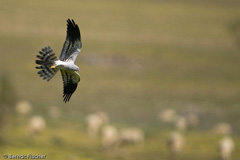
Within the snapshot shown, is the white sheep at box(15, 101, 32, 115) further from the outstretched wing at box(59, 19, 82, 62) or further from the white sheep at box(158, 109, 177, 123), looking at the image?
the outstretched wing at box(59, 19, 82, 62)

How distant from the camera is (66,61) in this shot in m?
12.0

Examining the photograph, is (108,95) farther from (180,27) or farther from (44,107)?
(180,27)

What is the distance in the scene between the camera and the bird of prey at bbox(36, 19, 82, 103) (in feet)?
38.7

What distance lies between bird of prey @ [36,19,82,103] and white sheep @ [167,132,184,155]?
1580cm

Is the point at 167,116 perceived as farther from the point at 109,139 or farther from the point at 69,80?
the point at 69,80

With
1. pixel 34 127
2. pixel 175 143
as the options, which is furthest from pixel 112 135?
pixel 34 127

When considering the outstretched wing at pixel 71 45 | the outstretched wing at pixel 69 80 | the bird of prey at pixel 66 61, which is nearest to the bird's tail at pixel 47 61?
the bird of prey at pixel 66 61

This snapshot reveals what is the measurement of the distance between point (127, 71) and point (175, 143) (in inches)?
1160

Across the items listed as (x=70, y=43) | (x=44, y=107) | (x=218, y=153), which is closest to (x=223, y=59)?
(x=44, y=107)

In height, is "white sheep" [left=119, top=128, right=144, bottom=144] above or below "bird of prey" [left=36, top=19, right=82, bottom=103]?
above

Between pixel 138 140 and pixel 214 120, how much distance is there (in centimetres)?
1253

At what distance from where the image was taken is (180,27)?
252ft

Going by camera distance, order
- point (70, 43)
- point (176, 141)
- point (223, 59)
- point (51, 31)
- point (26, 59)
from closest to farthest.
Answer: point (70, 43) < point (176, 141) < point (26, 59) < point (223, 59) < point (51, 31)

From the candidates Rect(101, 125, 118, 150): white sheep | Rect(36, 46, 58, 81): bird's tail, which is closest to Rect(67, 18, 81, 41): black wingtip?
Rect(36, 46, 58, 81): bird's tail
